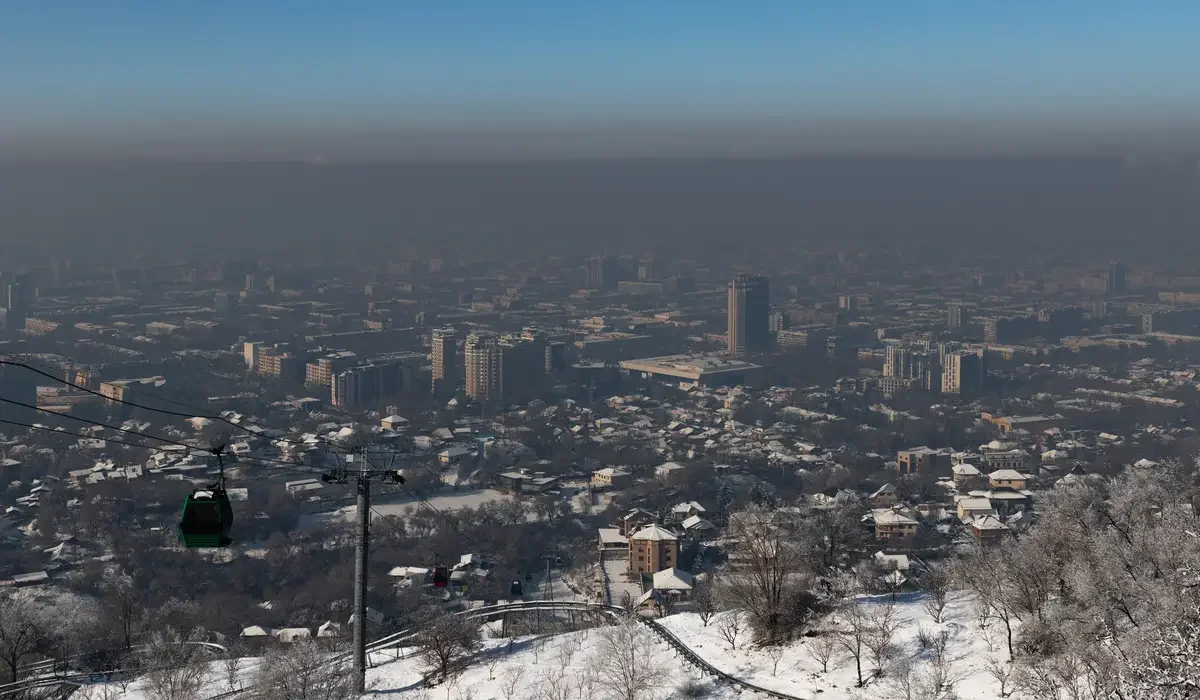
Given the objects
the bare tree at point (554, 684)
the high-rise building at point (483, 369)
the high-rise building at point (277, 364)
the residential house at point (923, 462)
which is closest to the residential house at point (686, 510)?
the residential house at point (923, 462)

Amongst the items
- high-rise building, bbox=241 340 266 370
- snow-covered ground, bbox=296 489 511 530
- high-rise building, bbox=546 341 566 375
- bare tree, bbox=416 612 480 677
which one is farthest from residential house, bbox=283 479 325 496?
high-rise building, bbox=241 340 266 370

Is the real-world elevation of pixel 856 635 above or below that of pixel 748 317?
above

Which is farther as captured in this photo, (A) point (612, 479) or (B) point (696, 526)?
(A) point (612, 479)

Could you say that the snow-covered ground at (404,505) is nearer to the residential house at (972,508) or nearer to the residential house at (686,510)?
the residential house at (686,510)

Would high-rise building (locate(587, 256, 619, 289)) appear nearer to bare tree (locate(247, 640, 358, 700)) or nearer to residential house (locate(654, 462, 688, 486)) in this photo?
residential house (locate(654, 462, 688, 486))

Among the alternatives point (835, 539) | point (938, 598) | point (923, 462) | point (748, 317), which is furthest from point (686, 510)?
point (748, 317)

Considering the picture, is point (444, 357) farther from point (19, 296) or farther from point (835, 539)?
point (835, 539)

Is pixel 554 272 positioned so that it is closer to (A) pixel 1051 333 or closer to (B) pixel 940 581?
(A) pixel 1051 333
